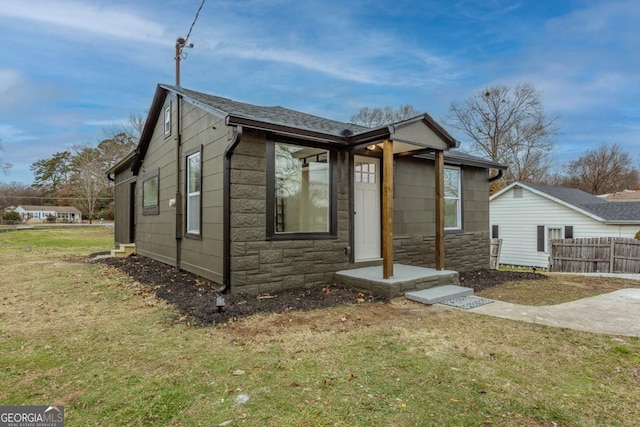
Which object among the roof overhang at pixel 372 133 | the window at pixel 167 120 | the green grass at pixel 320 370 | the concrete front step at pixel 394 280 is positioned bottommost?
the green grass at pixel 320 370

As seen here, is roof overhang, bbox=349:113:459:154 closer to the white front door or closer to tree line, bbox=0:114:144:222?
the white front door

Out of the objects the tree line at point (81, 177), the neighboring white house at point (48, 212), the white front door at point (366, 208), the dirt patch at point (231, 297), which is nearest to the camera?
the dirt patch at point (231, 297)

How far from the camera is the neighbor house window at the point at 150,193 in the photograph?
845 centimetres

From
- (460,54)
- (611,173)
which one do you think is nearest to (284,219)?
(460,54)

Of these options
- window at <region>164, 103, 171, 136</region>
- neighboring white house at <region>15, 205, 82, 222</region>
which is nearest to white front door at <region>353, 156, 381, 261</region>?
window at <region>164, 103, 171, 136</region>

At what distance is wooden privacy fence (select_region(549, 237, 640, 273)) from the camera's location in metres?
9.80

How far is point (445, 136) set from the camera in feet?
20.2

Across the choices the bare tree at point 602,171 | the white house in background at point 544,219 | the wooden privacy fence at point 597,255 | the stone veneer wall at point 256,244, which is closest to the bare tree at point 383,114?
the white house in background at point 544,219

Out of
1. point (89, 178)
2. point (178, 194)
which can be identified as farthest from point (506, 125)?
point (89, 178)

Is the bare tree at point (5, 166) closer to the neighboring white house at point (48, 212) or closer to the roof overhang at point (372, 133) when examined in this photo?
the neighboring white house at point (48, 212)

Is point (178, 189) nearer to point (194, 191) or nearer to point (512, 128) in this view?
point (194, 191)

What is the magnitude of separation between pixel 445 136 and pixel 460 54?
8323 millimetres

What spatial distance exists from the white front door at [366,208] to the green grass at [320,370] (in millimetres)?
2205

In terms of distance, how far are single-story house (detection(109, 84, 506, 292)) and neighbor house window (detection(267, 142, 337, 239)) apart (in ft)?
0.06
